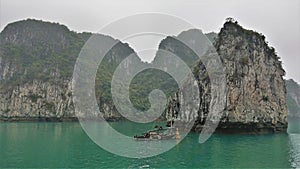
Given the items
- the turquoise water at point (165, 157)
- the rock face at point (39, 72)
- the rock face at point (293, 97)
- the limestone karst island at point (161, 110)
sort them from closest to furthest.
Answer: the turquoise water at point (165, 157) → the limestone karst island at point (161, 110) → the rock face at point (39, 72) → the rock face at point (293, 97)

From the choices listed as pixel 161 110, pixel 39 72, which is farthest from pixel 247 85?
pixel 39 72

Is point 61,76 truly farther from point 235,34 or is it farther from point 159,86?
point 235,34

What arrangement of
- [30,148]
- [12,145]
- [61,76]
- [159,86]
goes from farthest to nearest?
[159,86] → [61,76] → [12,145] → [30,148]

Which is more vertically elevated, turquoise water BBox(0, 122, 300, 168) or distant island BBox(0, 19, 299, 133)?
distant island BBox(0, 19, 299, 133)

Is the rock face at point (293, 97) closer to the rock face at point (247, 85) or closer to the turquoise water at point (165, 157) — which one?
the rock face at point (247, 85)

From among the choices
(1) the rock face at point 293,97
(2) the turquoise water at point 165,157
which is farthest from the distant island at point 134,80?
(2) the turquoise water at point 165,157

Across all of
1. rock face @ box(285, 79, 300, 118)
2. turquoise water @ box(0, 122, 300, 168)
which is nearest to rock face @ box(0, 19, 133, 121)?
turquoise water @ box(0, 122, 300, 168)

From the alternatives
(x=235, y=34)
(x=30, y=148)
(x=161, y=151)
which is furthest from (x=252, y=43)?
(x=30, y=148)

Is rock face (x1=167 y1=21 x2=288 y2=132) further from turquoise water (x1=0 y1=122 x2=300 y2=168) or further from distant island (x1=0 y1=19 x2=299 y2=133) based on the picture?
turquoise water (x1=0 y1=122 x2=300 y2=168)
